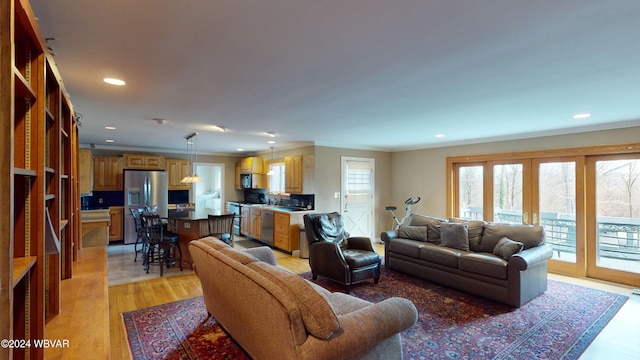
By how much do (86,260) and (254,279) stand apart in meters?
2.44

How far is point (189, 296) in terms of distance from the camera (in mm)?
3953

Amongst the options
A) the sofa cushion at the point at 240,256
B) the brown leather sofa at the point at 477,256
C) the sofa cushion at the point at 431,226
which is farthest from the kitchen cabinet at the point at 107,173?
the sofa cushion at the point at 431,226

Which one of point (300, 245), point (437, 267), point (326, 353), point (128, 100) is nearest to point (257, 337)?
point (326, 353)

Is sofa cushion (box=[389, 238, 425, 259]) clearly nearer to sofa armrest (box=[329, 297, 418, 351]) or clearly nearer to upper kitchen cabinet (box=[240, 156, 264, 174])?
sofa armrest (box=[329, 297, 418, 351])

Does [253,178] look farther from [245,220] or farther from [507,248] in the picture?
[507,248]

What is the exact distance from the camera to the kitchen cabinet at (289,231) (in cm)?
616

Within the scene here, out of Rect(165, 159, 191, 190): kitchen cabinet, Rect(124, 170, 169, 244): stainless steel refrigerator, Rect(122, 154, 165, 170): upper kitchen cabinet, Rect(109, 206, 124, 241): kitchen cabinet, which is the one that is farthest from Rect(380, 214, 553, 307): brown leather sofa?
Rect(109, 206, 124, 241): kitchen cabinet

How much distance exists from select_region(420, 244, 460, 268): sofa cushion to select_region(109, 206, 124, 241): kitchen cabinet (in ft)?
22.8

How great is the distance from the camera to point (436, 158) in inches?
267

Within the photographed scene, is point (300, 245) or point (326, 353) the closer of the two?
point (326, 353)

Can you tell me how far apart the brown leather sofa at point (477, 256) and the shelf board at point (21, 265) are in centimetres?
424

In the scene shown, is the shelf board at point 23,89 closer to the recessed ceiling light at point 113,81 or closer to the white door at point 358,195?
the recessed ceiling light at point 113,81

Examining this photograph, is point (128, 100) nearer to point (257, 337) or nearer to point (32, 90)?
point (32, 90)

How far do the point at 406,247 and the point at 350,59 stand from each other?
3.47 metres
